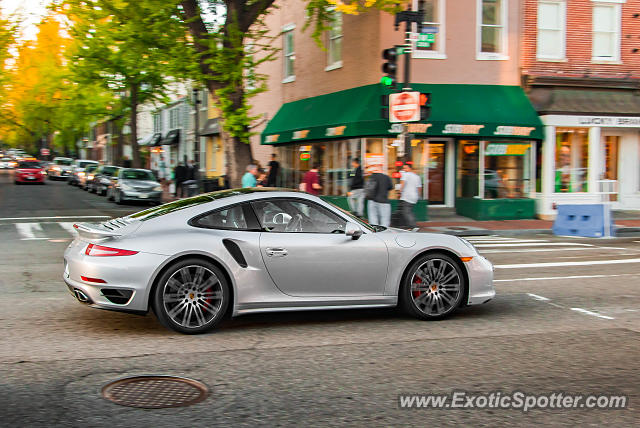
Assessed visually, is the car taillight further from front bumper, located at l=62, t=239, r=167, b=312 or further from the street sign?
the street sign

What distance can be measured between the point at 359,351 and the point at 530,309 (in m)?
2.84

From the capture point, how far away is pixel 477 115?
20.3 meters

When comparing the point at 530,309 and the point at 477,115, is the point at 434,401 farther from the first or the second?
the point at 477,115

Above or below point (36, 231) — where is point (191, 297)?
above

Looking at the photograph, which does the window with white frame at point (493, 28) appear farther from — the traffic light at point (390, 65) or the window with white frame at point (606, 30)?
the traffic light at point (390, 65)

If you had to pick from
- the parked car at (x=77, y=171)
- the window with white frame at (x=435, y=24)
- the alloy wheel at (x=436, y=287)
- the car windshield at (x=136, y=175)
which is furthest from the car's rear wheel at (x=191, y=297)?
the parked car at (x=77, y=171)

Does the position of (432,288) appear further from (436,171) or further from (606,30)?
(606,30)

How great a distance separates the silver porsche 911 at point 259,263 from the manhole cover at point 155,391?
1255 mm

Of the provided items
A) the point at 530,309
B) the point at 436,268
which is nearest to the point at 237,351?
the point at 436,268

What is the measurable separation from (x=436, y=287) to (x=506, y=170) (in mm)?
15480

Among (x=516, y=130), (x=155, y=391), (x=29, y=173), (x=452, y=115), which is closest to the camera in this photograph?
(x=155, y=391)

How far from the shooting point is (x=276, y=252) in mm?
6188

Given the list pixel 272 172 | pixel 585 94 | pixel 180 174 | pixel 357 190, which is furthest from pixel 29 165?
pixel 585 94

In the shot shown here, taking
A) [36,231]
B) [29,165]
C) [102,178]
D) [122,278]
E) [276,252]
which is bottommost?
[36,231]
